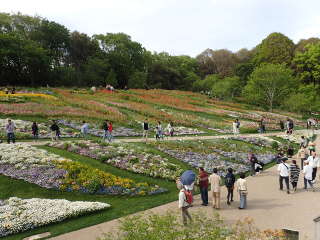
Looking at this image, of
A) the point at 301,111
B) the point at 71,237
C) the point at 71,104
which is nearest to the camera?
the point at 71,237

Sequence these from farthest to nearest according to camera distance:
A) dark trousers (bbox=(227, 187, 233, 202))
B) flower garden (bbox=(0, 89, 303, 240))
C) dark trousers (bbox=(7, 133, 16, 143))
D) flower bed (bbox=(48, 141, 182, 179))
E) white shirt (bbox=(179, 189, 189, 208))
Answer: dark trousers (bbox=(7, 133, 16, 143))
flower bed (bbox=(48, 141, 182, 179))
dark trousers (bbox=(227, 187, 233, 202))
flower garden (bbox=(0, 89, 303, 240))
white shirt (bbox=(179, 189, 189, 208))

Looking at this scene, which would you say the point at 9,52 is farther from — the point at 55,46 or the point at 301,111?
the point at 301,111

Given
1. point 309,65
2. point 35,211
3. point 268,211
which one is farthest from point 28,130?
point 309,65

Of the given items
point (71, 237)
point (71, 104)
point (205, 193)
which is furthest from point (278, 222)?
point (71, 104)

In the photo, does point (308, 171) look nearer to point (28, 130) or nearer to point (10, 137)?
point (10, 137)

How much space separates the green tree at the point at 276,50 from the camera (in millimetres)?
78312

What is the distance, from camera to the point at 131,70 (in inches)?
2936

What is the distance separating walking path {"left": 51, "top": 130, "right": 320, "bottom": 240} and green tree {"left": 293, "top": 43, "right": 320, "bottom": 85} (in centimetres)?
5990

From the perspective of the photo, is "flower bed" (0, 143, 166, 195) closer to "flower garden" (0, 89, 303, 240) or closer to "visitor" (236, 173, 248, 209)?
"flower garden" (0, 89, 303, 240)

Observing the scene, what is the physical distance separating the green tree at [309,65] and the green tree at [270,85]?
12.2m

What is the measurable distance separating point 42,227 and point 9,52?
1921 inches

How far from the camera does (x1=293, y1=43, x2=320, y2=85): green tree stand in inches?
2717

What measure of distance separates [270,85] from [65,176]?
5061 cm

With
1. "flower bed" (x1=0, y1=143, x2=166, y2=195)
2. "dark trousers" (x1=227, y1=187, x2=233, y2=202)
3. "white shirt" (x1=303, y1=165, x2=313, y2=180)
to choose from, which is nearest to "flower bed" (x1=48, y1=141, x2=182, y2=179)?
"flower bed" (x1=0, y1=143, x2=166, y2=195)
